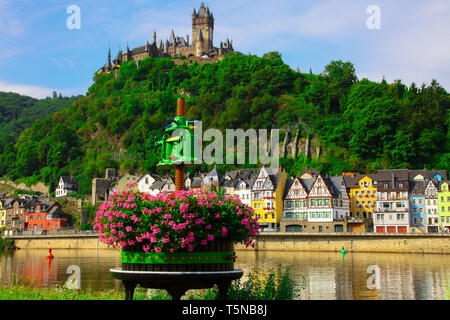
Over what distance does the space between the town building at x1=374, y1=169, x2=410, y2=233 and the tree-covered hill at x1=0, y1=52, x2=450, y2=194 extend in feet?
49.4

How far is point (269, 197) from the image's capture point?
8269cm

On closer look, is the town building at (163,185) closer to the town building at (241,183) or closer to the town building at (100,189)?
the town building at (241,183)

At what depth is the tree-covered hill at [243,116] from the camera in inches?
3819

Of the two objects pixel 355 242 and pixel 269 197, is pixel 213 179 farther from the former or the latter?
pixel 355 242

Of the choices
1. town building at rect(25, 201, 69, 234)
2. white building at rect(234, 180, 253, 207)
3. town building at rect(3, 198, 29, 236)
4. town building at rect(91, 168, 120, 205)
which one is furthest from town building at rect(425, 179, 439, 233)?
town building at rect(3, 198, 29, 236)

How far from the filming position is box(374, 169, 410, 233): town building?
7469 cm

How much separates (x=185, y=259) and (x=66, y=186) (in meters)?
115

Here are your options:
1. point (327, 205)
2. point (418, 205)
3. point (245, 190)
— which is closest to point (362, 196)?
point (327, 205)

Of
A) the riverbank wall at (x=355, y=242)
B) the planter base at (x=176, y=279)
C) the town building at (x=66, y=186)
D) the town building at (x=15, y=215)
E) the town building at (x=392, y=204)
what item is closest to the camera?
the planter base at (x=176, y=279)

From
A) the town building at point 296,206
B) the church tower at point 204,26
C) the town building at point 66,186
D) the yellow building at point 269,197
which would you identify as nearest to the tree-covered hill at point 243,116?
the town building at point 66,186

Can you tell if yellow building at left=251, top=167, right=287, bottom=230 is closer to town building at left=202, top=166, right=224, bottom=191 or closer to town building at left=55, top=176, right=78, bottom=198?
town building at left=202, top=166, right=224, bottom=191

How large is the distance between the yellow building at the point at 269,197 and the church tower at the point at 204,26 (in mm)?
106177
